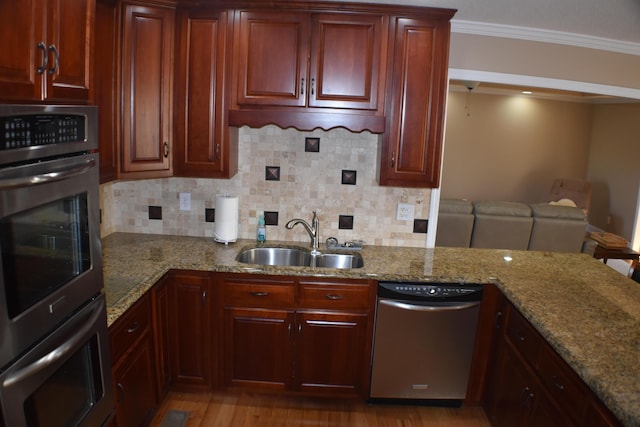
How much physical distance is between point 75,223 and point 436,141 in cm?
203

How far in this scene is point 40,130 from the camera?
141 cm

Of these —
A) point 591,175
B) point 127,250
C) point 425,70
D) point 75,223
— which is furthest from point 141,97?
point 591,175

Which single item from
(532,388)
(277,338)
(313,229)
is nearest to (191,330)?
(277,338)

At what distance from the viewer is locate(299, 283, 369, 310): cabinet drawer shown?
109 inches

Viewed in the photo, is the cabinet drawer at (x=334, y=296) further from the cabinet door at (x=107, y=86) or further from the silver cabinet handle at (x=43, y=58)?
the silver cabinet handle at (x=43, y=58)

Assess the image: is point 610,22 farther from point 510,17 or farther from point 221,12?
point 221,12

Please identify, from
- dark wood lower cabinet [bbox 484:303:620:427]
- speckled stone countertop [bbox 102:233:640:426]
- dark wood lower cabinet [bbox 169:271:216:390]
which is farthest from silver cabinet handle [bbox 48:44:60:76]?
dark wood lower cabinet [bbox 484:303:620:427]

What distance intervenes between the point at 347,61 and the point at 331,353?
1.68m

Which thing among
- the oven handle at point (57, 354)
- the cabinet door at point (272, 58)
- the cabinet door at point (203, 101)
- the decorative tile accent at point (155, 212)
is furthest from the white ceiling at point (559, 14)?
the oven handle at point (57, 354)

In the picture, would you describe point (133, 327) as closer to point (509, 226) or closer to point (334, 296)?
point (334, 296)

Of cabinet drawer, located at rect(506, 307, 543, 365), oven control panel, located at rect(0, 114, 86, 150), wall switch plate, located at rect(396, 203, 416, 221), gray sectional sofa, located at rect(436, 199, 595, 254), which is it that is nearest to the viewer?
oven control panel, located at rect(0, 114, 86, 150)

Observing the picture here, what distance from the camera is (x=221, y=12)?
9.08 feet

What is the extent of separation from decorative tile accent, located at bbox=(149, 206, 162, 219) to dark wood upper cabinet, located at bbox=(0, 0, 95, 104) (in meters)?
1.50

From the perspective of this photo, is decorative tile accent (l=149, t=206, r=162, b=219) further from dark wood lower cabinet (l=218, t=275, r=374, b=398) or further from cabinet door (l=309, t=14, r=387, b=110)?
cabinet door (l=309, t=14, r=387, b=110)
